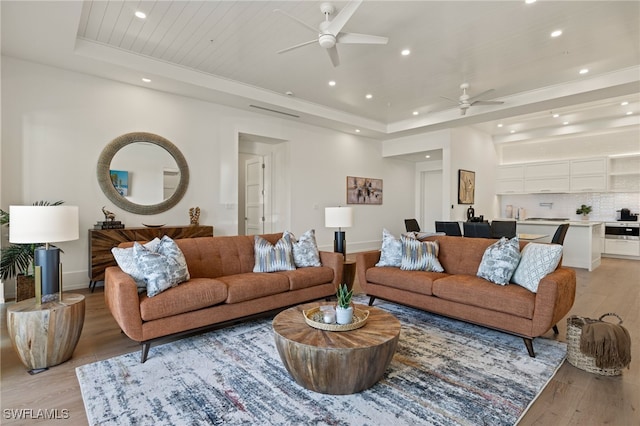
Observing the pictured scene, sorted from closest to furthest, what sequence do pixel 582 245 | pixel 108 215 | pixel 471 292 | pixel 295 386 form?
pixel 295 386
pixel 471 292
pixel 108 215
pixel 582 245

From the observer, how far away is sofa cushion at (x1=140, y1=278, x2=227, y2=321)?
97.7 inches

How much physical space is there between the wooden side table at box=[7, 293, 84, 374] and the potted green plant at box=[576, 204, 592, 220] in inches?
400

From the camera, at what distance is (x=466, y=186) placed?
7891 mm

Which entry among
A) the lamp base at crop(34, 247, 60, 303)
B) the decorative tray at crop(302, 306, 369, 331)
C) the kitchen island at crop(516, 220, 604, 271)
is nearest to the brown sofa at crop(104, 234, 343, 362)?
the lamp base at crop(34, 247, 60, 303)

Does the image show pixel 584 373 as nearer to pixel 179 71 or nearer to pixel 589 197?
pixel 179 71

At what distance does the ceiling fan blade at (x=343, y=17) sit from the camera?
110 inches

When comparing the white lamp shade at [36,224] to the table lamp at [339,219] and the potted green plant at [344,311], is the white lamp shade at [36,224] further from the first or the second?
the table lamp at [339,219]

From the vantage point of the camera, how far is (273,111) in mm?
6207

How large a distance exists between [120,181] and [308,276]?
3338mm

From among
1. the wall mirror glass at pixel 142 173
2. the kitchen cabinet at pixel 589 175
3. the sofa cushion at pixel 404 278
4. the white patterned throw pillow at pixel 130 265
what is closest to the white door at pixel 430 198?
the kitchen cabinet at pixel 589 175

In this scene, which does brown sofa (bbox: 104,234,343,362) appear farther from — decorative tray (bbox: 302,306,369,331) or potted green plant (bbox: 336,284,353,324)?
potted green plant (bbox: 336,284,353,324)

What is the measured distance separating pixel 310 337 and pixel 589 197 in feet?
30.4

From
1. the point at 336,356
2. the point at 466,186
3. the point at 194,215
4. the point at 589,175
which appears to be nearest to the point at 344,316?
the point at 336,356

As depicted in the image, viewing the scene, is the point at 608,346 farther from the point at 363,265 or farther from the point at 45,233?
the point at 45,233
